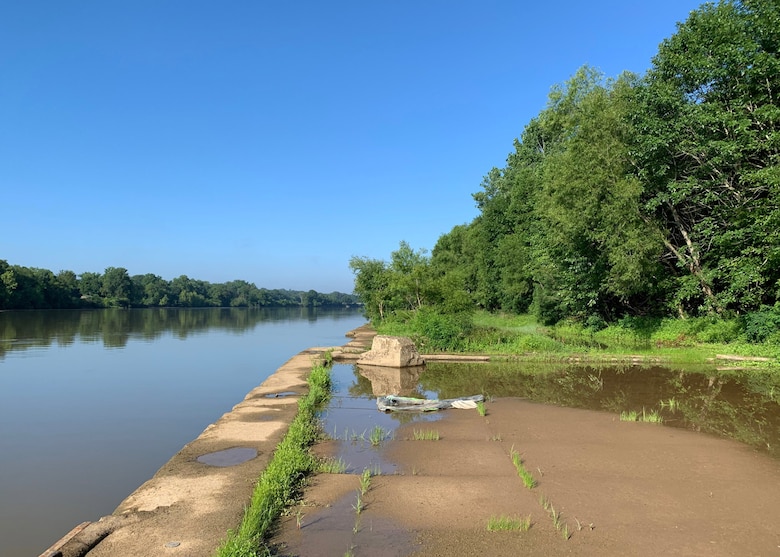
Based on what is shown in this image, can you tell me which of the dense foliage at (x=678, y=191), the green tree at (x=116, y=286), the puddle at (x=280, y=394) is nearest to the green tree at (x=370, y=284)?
the dense foliage at (x=678, y=191)

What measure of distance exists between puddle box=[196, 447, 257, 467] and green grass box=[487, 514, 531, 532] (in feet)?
11.4

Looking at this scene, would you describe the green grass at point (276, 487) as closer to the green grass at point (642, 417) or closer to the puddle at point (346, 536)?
the puddle at point (346, 536)

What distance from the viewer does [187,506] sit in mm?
4875

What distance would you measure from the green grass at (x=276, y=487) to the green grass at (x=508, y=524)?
2.14 meters

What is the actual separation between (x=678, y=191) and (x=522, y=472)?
62.6 ft

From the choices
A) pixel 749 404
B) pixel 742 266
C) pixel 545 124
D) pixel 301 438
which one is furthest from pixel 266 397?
pixel 545 124

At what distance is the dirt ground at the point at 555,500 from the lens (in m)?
4.28

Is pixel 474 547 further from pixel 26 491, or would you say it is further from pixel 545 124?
pixel 545 124

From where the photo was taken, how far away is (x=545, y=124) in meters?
36.7

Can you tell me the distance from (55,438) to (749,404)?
14.6m

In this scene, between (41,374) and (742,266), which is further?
(742,266)

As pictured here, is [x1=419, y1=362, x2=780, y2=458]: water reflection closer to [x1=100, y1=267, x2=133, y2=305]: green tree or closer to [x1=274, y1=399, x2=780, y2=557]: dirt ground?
[x1=274, y1=399, x2=780, y2=557]: dirt ground

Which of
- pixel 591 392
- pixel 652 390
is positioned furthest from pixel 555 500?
pixel 652 390

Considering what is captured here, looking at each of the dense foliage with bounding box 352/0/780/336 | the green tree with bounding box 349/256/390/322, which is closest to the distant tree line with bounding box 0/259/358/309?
the green tree with bounding box 349/256/390/322
